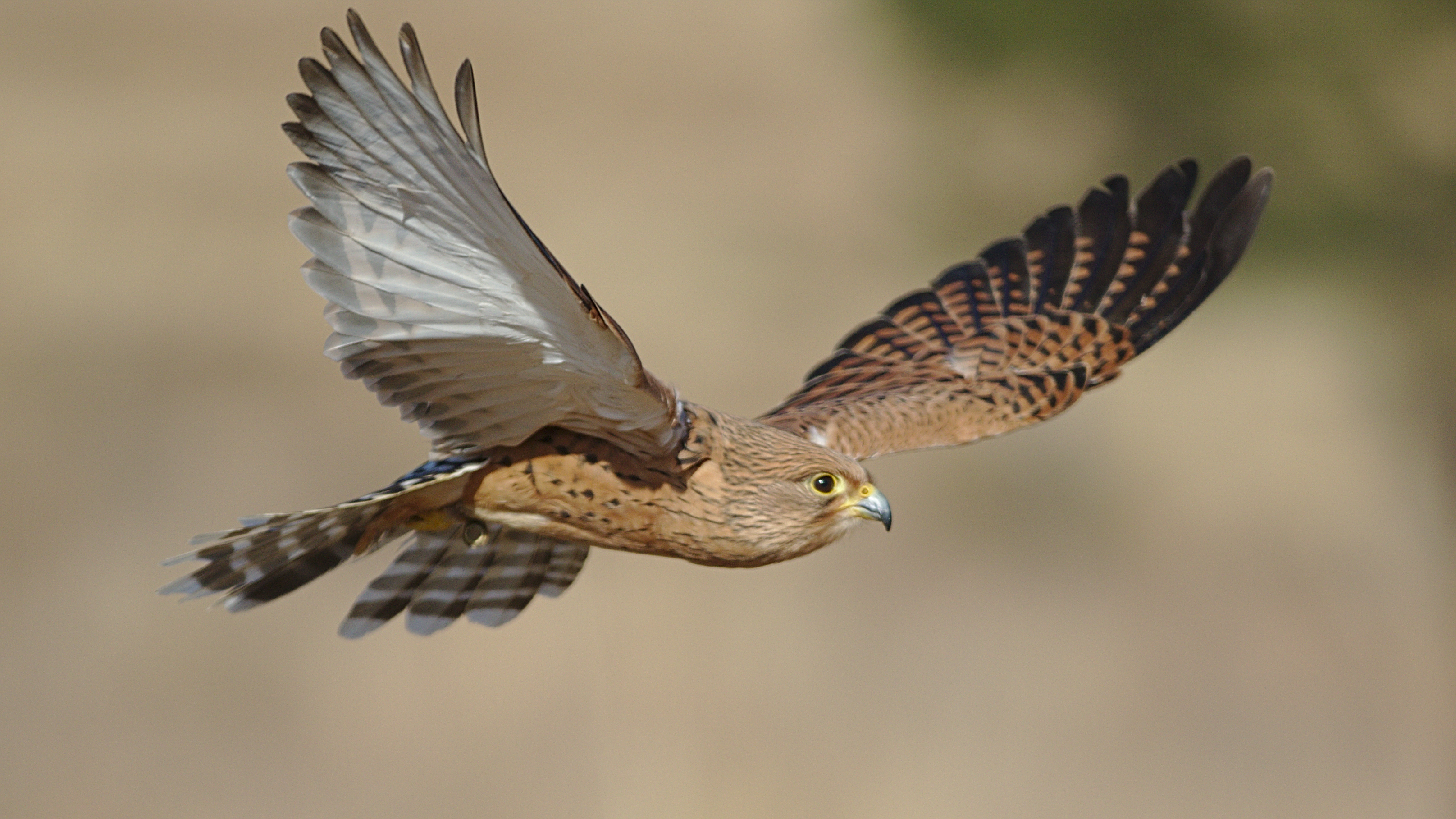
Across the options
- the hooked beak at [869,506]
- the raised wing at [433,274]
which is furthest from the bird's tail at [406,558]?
the hooked beak at [869,506]

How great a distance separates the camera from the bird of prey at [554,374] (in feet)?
9.76

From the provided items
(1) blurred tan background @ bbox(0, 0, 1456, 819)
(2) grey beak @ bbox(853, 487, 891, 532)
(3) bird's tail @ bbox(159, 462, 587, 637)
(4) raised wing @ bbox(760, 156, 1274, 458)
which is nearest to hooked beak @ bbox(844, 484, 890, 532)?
(2) grey beak @ bbox(853, 487, 891, 532)

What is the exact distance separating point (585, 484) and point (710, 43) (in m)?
14.4

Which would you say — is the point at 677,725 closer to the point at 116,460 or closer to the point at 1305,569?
the point at 116,460

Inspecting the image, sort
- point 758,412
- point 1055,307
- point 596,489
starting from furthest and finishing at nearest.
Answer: point 758,412 → point 1055,307 → point 596,489

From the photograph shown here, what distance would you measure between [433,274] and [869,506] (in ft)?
4.64

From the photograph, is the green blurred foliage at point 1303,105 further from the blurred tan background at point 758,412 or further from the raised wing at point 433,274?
A: the raised wing at point 433,274

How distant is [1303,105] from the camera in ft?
37.4

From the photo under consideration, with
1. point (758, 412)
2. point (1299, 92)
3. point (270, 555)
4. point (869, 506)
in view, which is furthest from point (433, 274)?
point (1299, 92)

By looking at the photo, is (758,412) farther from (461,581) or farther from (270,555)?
(270,555)

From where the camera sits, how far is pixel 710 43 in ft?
57.1

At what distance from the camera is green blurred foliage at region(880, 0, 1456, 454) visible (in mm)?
10742

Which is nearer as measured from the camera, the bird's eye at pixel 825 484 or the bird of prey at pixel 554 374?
the bird of prey at pixel 554 374

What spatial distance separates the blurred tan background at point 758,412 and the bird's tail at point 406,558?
21.0 feet
